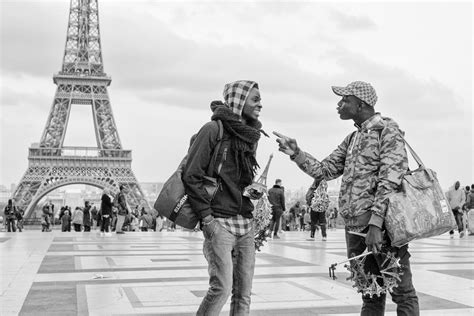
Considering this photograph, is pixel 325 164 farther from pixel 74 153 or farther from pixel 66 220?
pixel 74 153

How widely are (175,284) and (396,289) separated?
11.2 feet

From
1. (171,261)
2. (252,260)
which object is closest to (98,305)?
(252,260)

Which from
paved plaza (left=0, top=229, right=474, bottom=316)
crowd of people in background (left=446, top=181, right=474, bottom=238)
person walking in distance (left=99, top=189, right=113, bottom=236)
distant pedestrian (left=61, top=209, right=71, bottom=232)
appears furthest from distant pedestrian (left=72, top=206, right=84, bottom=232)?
crowd of people in background (left=446, top=181, right=474, bottom=238)

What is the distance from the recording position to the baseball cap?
4.05 m

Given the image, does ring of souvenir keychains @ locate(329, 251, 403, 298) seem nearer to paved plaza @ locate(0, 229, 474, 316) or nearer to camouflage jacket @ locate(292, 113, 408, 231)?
camouflage jacket @ locate(292, 113, 408, 231)

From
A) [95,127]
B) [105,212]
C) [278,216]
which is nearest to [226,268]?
[278,216]

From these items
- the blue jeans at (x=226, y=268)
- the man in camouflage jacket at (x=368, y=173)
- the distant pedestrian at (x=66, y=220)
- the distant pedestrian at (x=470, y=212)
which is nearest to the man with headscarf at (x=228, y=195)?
the blue jeans at (x=226, y=268)

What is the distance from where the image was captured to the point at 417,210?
12.2 ft

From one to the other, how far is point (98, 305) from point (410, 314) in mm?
2845

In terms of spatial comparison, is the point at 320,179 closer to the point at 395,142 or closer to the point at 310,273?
the point at 395,142

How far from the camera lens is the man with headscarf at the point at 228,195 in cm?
378

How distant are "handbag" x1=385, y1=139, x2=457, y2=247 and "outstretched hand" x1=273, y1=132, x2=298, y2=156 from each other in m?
0.72

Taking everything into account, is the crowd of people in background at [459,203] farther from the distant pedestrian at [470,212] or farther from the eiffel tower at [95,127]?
the eiffel tower at [95,127]

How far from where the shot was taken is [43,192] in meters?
47.4
